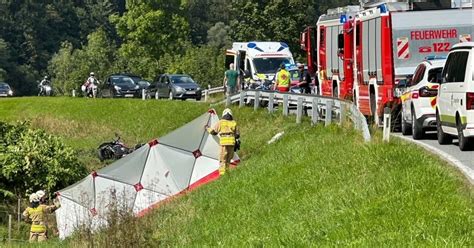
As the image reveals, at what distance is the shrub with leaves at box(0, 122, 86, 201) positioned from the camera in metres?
34.5

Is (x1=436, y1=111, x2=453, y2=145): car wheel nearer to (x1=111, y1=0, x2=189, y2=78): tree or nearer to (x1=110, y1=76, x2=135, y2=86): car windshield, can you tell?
(x1=110, y1=76, x2=135, y2=86): car windshield

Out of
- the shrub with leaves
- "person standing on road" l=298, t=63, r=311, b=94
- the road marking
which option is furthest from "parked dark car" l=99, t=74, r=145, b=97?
the road marking

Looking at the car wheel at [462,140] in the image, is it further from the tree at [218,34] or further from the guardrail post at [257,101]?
the tree at [218,34]

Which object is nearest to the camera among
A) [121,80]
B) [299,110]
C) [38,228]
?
[38,228]

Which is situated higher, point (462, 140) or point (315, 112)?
point (462, 140)

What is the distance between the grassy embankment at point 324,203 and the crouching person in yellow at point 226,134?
3.44 ft

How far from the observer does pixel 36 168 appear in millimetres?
35031

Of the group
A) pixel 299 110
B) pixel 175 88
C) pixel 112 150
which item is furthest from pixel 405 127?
pixel 175 88

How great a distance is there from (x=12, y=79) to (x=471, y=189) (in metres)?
96.8

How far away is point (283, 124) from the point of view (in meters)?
31.4

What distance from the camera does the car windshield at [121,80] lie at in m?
55.8

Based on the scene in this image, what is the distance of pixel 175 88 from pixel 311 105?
2230 cm

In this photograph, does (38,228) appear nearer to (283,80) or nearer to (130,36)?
(283,80)

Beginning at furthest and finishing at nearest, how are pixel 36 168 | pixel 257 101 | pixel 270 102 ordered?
pixel 257 101, pixel 36 168, pixel 270 102
